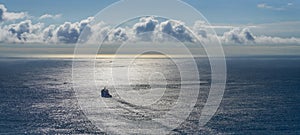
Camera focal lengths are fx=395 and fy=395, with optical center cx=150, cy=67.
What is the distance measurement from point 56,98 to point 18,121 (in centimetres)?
3205

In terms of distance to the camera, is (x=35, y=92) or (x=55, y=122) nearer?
(x=55, y=122)

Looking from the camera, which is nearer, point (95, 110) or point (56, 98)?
point (95, 110)

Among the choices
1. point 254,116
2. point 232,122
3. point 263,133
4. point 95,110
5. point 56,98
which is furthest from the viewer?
point 56,98

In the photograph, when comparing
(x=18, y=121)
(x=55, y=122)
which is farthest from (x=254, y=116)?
(x=18, y=121)

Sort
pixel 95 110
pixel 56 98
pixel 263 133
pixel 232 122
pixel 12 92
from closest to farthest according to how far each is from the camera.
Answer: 1. pixel 263 133
2. pixel 232 122
3. pixel 95 110
4. pixel 56 98
5. pixel 12 92

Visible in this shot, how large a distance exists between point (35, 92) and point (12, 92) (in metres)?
6.63

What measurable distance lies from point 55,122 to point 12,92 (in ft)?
158

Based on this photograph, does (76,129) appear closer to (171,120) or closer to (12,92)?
(171,120)

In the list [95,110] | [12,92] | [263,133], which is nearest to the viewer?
[263,133]

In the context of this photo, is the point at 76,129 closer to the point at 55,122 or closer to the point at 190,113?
the point at 55,122

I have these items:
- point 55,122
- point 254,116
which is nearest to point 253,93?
point 254,116

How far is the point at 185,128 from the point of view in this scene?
68750 millimetres

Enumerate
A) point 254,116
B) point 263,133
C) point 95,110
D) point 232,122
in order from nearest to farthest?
point 263,133 < point 232,122 < point 254,116 < point 95,110

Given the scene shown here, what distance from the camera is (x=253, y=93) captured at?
11662 centimetres
